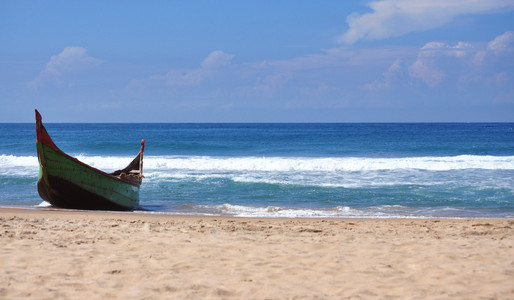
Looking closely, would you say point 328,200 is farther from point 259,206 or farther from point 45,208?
point 45,208

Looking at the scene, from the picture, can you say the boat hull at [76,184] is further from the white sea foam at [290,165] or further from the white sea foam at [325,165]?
the white sea foam at [325,165]

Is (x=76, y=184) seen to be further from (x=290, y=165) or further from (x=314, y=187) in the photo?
(x=290, y=165)

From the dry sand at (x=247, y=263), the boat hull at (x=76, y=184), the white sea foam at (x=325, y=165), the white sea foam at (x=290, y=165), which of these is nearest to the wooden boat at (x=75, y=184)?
the boat hull at (x=76, y=184)

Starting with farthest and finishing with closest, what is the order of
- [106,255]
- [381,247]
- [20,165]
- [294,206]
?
[20,165]
[294,206]
[381,247]
[106,255]

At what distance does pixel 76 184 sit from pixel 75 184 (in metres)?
0.02

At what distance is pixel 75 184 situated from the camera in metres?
11.2

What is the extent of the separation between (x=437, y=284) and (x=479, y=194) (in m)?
10.2

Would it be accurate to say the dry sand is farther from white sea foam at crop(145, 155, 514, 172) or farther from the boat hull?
white sea foam at crop(145, 155, 514, 172)

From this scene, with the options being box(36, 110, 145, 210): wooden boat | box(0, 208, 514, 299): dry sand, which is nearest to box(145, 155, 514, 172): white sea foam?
box(36, 110, 145, 210): wooden boat

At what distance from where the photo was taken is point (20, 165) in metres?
23.3

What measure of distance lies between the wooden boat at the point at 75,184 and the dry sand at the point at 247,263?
3.04m

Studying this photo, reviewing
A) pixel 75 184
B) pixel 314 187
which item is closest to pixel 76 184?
pixel 75 184

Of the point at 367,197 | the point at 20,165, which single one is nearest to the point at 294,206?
the point at 367,197

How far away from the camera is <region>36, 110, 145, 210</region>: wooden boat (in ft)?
35.2
